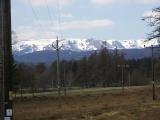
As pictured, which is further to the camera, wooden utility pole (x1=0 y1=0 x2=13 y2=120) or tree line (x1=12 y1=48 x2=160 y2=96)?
tree line (x1=12 y1=48 x2=160 y2=96)

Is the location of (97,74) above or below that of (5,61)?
below

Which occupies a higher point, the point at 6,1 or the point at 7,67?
the point at 6,1

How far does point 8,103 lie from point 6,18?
1.98m

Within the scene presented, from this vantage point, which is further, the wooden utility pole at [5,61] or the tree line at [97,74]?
the tree line at [97,74]

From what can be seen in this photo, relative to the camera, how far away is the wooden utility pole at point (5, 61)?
12375mm

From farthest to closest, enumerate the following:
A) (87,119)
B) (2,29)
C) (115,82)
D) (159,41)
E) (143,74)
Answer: (143,74) → (115,82) → (159,41) → (87,119) → (2,29)

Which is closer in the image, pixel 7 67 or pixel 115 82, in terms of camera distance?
pixel 7 67

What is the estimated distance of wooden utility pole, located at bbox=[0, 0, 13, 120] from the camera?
487 inches

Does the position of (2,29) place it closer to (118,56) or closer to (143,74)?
(118,56)

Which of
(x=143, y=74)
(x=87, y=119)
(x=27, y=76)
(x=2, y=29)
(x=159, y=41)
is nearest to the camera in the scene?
(x=2, y=29)

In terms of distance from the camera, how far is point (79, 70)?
14875cm

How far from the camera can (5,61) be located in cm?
1245

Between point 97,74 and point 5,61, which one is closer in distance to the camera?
point 5,61

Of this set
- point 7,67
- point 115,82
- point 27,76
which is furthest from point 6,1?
point 115,82
